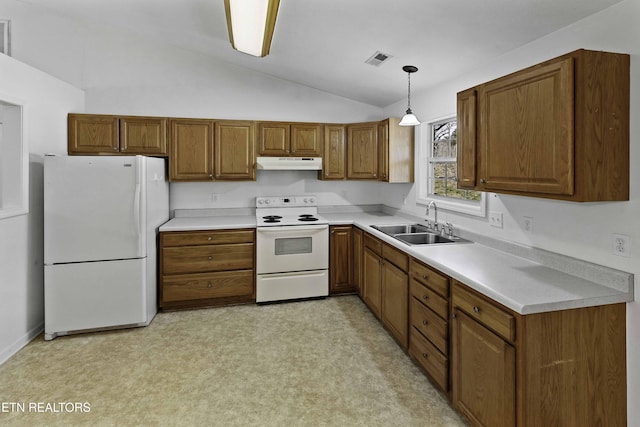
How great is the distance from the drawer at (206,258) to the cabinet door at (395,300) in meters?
1.51

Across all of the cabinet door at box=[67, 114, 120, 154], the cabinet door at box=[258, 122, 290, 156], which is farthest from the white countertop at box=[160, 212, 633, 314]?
the cabinet door at box=[67, 114, 120, 154]

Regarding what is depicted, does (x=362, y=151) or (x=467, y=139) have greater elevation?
(x=362, y=151)

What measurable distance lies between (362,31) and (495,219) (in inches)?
67.6

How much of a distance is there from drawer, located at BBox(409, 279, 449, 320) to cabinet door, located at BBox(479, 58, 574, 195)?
0.76m

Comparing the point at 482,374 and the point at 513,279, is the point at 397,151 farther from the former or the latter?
the point at 482,374

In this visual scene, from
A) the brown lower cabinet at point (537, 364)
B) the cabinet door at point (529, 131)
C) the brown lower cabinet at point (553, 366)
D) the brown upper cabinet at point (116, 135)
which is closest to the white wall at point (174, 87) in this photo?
the brown upper cabinet at point (116, 135)

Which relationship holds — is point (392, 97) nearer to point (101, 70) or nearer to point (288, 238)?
point (288, 238)

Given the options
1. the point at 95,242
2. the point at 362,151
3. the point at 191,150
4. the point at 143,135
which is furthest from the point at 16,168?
the point at 362,151

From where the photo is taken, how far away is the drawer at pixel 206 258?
3.65 m

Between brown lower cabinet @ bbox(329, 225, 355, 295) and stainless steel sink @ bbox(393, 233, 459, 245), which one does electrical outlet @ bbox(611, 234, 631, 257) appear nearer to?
stainless steel sink @ bbox(393, 233, 459, 245)

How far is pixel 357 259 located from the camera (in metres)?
3.98

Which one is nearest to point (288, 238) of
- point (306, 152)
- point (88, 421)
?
point (306, 152)

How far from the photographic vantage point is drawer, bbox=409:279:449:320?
7.18 ft

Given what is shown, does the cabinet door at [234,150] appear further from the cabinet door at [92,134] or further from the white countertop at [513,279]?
the white countertop at [513,279]
